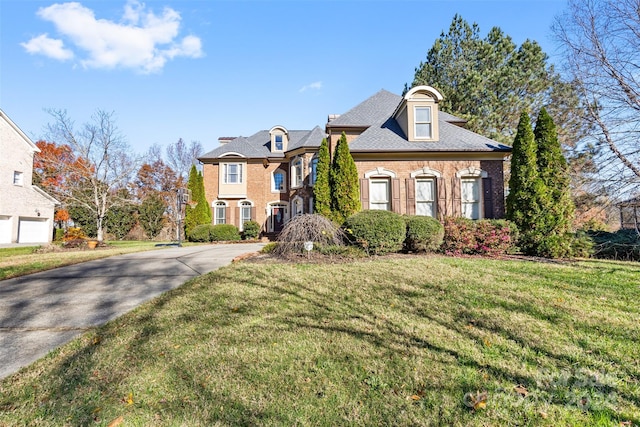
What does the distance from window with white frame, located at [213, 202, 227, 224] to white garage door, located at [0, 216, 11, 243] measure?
12569 mm

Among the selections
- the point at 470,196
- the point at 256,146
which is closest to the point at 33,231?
the point at 256,146

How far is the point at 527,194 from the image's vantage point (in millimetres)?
10586

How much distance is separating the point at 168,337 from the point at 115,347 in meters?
0.50

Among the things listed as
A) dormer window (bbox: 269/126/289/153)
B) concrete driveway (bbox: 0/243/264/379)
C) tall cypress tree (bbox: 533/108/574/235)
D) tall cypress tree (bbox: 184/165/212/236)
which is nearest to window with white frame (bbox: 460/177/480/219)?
tall cypress tree (bbox: 533/108/574/235)

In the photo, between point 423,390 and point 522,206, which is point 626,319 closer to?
point 423,390

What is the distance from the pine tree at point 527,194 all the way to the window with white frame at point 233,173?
54.0 ft

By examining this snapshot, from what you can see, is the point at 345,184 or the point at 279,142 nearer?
the point at 345,184

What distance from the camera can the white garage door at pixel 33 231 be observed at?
65.5ft

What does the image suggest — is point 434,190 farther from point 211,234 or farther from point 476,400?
point 211,234

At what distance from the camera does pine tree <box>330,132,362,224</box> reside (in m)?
12.8

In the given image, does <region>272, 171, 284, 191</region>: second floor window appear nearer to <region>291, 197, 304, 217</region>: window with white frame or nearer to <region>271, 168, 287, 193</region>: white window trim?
<region>271, 168, 287, 193</region>: white window trim

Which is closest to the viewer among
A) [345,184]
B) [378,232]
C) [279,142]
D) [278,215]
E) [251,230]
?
[378,232]

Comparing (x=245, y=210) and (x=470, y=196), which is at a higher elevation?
(x=470, y=196)

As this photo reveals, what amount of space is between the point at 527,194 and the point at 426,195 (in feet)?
12.9
